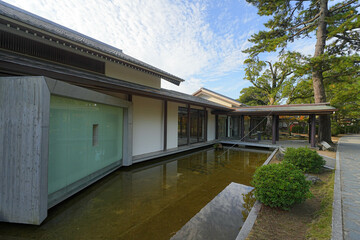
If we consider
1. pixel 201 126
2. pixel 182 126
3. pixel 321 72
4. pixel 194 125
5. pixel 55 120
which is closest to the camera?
pixel 55 120

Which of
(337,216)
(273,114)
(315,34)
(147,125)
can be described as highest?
(315,34)

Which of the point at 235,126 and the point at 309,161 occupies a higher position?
the point at 235,126

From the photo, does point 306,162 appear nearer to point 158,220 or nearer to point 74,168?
point 158,220

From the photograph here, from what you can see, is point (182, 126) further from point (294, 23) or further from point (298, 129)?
point (298, 129)

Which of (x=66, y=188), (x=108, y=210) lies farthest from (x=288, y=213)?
(x=66, y=188)

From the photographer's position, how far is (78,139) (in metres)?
4.02

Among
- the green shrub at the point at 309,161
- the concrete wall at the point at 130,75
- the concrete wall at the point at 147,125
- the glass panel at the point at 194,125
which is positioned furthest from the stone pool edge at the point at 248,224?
the glass panel at the point at 194,125

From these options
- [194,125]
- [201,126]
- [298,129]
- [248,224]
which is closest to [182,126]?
[194,125]

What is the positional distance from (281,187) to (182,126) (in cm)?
773

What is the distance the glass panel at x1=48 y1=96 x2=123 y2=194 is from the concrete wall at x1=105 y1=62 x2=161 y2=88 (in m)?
2.34

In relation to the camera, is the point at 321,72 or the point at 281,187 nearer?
the point at 281,187

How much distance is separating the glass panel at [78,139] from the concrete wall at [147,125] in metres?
1.64

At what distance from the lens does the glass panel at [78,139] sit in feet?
10.9

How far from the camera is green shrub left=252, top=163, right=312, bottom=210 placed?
9.66 ft
